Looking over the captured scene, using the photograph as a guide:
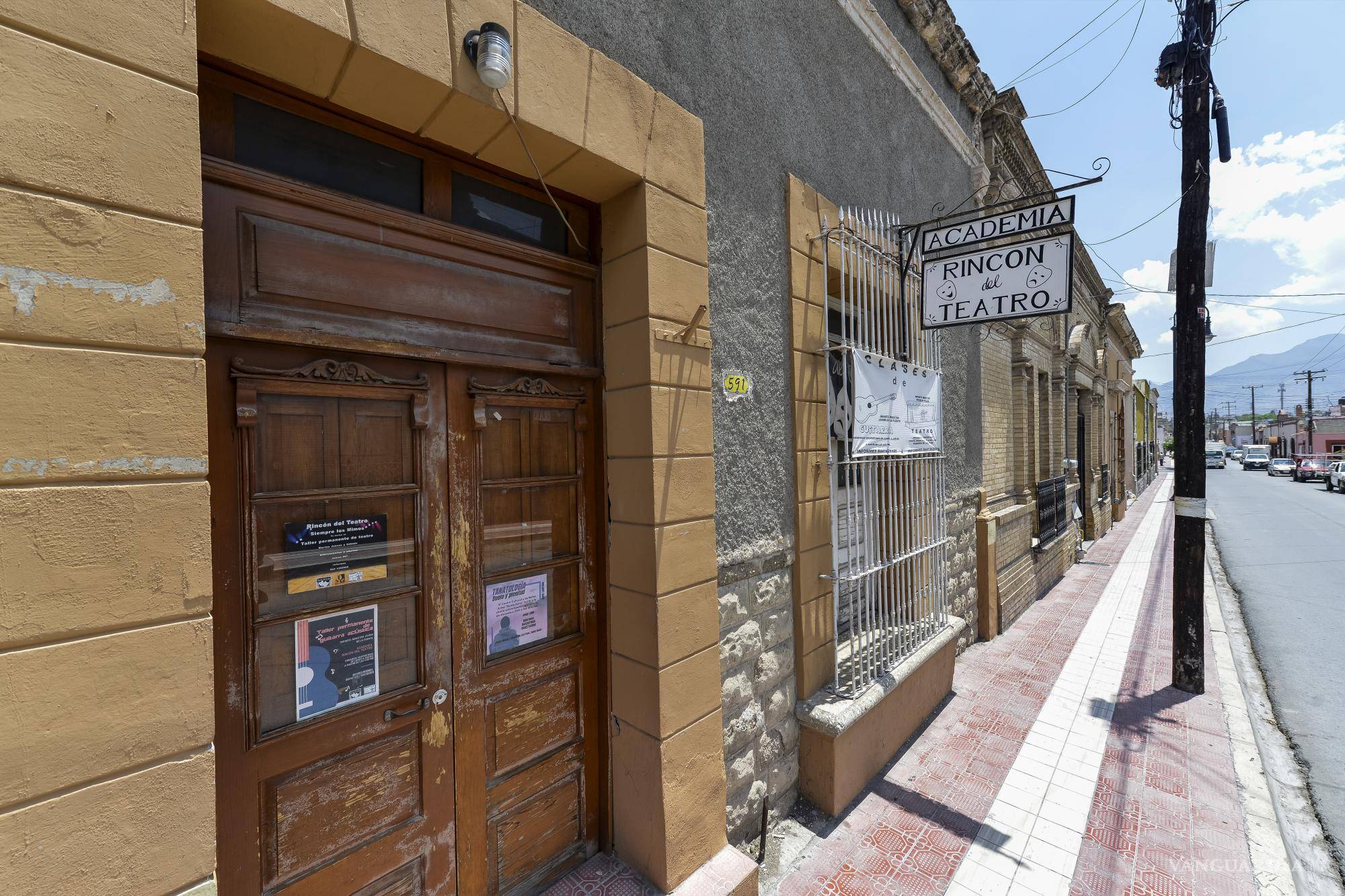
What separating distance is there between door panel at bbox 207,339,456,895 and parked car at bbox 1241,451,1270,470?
6447cm

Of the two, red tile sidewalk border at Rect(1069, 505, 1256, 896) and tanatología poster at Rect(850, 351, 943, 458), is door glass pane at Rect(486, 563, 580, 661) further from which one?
red tile sidewalk border at Rect(1069, 505, 1256, 896)

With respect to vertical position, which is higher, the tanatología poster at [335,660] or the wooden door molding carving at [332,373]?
the wooden door molding carving at [332,373]

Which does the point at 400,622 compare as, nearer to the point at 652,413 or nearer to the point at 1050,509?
the point at 652,413

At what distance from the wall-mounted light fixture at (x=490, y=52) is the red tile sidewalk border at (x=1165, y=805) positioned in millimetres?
4658

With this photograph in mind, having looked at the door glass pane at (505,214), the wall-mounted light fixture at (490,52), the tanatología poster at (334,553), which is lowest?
the tanatología poster at (334,553)

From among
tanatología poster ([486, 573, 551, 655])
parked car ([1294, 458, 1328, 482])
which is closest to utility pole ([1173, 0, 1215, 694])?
tanatología poster ([486, 573, 551, 655])

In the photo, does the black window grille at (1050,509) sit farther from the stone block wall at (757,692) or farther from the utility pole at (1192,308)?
the stone block wall at (757,692)

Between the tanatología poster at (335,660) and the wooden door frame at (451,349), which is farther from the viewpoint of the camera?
the tanatología poster at (335,660)

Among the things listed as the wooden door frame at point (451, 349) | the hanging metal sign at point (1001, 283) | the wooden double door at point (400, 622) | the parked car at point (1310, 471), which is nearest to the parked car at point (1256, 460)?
the parked car at point (1310, 471)

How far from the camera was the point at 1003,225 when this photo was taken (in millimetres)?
4078

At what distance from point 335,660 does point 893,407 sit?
12.2 feet

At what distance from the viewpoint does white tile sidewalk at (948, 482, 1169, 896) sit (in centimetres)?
303

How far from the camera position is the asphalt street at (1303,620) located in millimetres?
4211

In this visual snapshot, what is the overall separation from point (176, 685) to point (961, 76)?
798 centimetres
